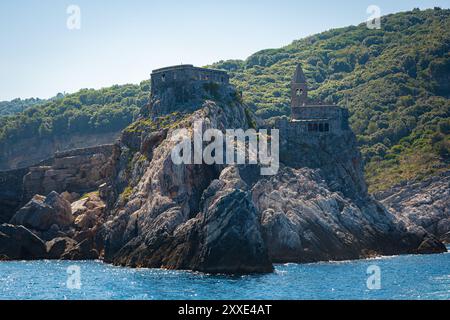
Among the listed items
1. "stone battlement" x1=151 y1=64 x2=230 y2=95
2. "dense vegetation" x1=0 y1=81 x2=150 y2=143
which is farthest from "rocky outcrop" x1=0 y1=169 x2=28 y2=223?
"dense vegetation" x1=0 y1=81 x2=150 y2=143

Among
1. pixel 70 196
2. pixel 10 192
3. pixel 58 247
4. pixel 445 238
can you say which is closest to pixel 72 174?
pixel 70 196

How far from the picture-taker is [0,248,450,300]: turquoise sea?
213ft

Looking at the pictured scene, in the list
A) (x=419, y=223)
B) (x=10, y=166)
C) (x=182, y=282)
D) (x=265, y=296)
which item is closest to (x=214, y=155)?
(x=182, y=282)

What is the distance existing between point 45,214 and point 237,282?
3860cm

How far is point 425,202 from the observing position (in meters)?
124

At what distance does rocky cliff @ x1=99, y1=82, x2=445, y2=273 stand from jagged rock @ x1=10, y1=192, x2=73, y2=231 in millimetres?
5507

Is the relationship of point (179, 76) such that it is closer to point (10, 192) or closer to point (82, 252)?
point (82, 252)

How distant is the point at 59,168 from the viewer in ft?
393

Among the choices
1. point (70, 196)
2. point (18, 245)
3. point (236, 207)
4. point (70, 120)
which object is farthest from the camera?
point (70, 120)

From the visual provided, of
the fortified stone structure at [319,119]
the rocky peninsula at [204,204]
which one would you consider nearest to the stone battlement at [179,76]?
the rocky peninsula at [204,204]

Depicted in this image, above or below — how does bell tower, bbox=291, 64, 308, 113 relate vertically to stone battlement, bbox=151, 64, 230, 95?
below

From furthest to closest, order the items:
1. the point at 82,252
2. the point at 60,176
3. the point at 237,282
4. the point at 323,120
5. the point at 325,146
A: the point at 60,176
the point at 323,120
the point at 325,146
the point at 82,252
the point at 237,282

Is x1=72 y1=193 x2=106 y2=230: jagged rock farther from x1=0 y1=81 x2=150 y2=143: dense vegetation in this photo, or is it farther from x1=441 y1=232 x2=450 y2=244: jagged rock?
x1=0 y1=81 x2=150 y2=143: dense vegetation

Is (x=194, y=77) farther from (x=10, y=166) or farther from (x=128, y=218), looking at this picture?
(x=10, y=166)
